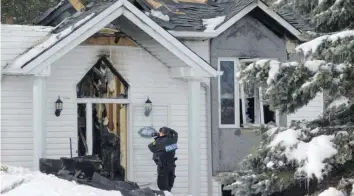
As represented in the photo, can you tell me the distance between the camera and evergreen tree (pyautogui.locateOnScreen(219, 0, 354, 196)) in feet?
23.9

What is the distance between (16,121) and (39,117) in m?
1.30

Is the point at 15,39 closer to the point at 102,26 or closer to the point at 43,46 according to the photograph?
the point at 43,46

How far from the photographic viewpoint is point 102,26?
13711mm

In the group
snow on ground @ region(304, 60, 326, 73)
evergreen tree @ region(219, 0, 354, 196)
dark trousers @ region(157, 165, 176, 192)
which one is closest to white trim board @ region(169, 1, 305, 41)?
dark trousers @ region(157, 165, 176, 192)

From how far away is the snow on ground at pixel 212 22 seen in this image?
15496 millimetres

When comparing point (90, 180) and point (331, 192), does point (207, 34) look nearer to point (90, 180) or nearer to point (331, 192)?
point (90, 180)

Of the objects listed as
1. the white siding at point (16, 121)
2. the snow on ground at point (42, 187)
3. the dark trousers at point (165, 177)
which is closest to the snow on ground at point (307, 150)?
the snow on ground at point (42, 187)

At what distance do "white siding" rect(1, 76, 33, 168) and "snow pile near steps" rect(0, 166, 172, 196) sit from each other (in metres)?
3.41

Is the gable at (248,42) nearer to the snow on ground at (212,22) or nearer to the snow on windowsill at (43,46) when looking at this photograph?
the snow on ground at (212,22)

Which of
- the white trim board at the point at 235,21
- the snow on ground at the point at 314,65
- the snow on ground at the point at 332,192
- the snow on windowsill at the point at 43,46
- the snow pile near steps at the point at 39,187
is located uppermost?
the white trim board at the point at 235,21

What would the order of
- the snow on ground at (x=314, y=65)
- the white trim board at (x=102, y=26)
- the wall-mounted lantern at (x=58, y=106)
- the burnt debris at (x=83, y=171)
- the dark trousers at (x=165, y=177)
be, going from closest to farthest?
the snow on ground at (x=314, y=65)
the burnt debris at (x=83, y=171)
the white trim board at (x=102, y=26)
the dark trousers at (x=165, y=177)
the wall-mounted lantern at (x=58, y=106)

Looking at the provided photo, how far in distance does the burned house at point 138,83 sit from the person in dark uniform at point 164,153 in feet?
4.12

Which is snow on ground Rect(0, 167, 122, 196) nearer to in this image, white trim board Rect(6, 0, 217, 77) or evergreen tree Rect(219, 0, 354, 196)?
evergreen tree Rect(219, 0, 354, 196)

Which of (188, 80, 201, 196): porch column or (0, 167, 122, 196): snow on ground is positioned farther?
(188, 80, 201, 196): porch column
